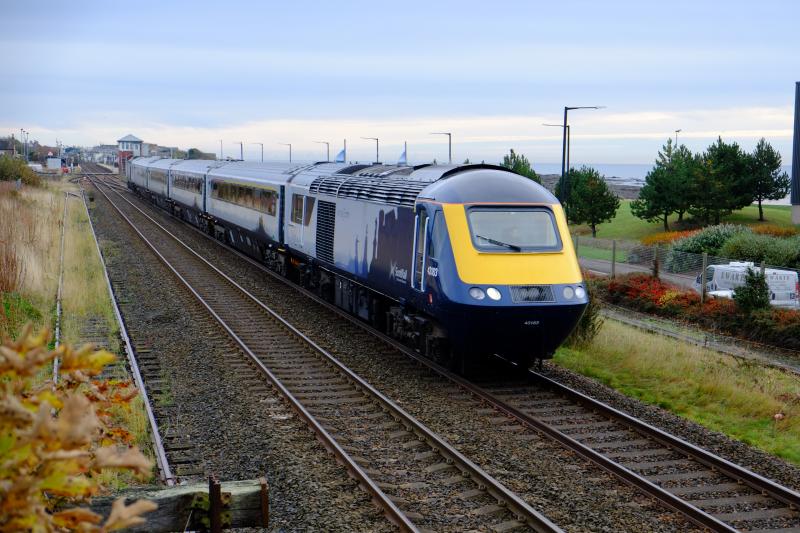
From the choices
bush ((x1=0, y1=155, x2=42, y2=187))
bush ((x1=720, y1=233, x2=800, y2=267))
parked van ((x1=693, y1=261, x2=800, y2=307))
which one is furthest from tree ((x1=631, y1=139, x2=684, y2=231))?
bush ((x1=0, y1=155, x2=42, y2=187))

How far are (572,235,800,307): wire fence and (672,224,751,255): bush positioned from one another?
1.22m

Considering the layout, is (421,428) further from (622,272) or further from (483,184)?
(622,272)

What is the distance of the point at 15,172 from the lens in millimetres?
63344

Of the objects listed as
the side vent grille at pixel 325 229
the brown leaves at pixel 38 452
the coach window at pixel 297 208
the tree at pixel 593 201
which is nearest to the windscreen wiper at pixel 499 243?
the side vent grille at pixel 325 229

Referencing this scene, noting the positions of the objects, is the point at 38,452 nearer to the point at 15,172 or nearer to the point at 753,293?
the point at 753,293

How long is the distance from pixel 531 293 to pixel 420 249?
2.08 meters

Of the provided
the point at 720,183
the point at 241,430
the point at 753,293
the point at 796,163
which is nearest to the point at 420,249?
the point at 241,430

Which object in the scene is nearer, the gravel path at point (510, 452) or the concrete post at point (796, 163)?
the gravel path at point (510, 452)

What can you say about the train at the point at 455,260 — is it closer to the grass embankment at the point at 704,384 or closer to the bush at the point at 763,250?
the grass embankment at the point at 704,384

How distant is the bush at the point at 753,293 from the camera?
81.3 feet

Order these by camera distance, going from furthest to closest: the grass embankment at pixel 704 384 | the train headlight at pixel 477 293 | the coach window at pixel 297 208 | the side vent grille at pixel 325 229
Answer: the coach window at pixel 297 208 < the side vent grille at pixel 325 229 < the train headlight at pixel 477 293 < the grass embankment at pixel 704 384

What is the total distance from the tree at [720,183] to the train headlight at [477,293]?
3897 centimetres

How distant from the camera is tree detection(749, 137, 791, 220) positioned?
52125 millimetres

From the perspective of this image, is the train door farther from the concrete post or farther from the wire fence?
the concrete post
